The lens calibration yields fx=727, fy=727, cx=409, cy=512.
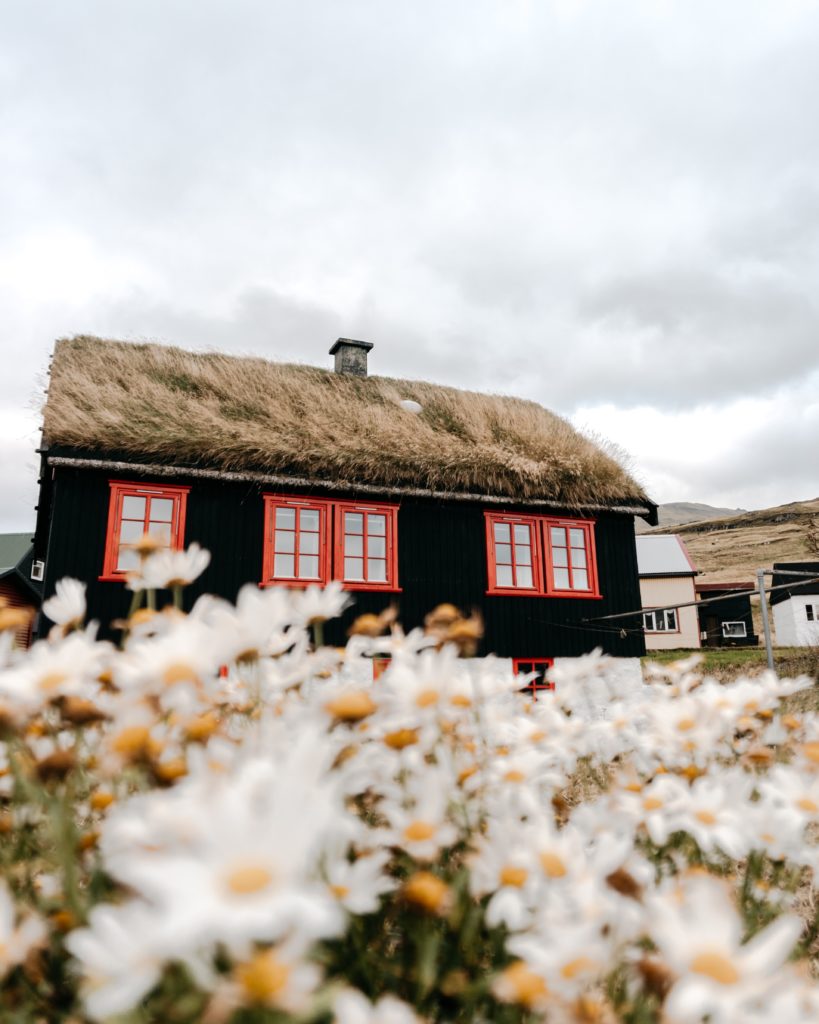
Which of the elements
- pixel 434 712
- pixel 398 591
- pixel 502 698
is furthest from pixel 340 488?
pixel 434 712

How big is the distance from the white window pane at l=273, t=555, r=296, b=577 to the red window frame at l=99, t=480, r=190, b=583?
1.38 meters

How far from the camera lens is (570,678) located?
206cm

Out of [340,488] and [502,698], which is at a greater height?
[340,488]

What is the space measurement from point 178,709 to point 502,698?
1.09 meters

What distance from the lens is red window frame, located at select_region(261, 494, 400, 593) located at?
10.6 metres

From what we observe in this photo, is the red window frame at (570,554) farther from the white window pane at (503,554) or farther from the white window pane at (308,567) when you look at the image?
the white window pane at (308,567)

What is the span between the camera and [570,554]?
1241 centimetres

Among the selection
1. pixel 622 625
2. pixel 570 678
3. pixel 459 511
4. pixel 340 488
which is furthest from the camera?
pixel 622 625

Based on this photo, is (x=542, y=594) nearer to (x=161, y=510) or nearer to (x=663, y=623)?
(x=161, y=510)

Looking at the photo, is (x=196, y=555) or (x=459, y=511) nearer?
(x=196, y=555)

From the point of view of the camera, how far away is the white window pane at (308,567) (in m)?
10.8

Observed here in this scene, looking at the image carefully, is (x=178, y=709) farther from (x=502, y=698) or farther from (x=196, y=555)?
(x=502, y=698)

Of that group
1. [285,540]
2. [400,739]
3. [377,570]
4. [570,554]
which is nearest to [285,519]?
[285,540]

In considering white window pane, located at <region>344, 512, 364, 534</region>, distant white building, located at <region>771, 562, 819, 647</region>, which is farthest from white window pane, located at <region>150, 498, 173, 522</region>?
distant white building, located at <region>771, 562, 819, 647</region>
